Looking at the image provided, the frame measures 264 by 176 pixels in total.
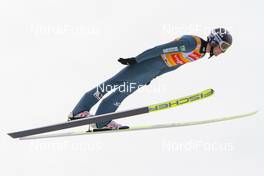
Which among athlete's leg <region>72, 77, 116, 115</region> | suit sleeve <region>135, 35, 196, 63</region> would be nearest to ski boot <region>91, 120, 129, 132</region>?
athlete's leg <region>72, 77, 116, 115</region>

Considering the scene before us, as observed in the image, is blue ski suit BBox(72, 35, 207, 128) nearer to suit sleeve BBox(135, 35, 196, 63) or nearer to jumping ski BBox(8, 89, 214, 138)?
suit sleeve BBox(135, 35, 196, 63)

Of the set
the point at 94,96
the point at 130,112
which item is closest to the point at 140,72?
the point at 130,112

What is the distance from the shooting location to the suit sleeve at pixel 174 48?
9.35 meters

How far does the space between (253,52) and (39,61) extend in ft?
16.0

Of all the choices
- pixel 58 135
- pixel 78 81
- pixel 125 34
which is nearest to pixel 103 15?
pixel 125 34

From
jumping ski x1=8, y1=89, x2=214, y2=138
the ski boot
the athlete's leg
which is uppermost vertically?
the athlete's leg

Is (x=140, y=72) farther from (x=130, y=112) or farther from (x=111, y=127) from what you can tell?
(x=111, y=127)

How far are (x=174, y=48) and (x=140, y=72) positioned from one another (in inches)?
26.5

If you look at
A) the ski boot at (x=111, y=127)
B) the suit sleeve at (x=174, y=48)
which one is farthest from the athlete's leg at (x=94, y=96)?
the suit sleeve at (x=174, y=48)

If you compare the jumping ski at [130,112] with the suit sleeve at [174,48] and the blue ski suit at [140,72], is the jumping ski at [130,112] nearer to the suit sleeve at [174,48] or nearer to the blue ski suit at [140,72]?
the blue ski suit at [140,72]

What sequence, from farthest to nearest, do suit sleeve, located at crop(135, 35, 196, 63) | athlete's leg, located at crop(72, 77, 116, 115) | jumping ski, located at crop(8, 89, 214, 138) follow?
athlete's leg, located at crop(72, 77, 116, 115)
jumping ski, located at crop(8, 89, 214, 138)
suit sleeve, located at crop(135, 35, 196, 63)

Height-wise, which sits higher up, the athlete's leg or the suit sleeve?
the suit sleeve

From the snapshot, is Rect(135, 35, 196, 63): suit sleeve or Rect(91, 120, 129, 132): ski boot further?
Rect(91, 120, 129, 132): ski boot

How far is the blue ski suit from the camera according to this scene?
30.9 ft
